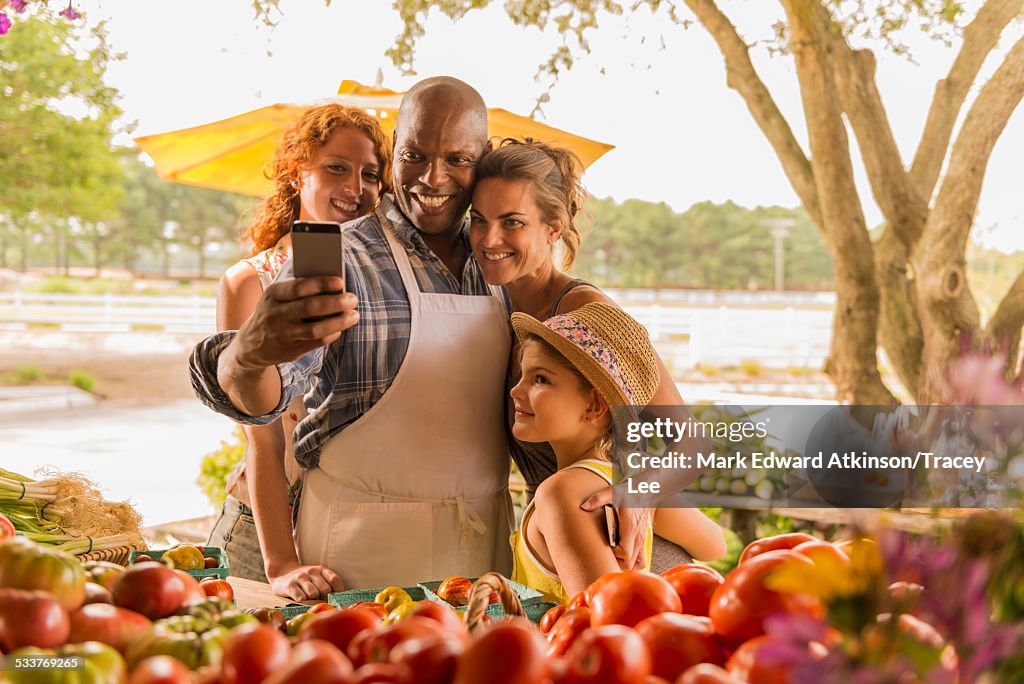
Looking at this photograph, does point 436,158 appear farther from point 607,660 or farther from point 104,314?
point 104,314

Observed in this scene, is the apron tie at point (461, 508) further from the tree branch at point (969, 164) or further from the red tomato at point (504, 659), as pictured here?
the tree branch at point (969, 164)

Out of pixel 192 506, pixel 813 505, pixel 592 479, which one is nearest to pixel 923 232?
pixel 813 505

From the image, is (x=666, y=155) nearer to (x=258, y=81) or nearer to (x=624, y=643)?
(x=258, y=81)

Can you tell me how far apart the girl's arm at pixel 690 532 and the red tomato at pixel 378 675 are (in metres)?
1.39

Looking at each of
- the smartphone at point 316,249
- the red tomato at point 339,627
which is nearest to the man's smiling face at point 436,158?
the smartphone at point 316,249

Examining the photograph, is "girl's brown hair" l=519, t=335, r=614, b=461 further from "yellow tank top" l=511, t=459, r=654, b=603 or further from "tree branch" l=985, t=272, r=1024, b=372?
"tree branch" l=985, t=272, r=1024, b=372

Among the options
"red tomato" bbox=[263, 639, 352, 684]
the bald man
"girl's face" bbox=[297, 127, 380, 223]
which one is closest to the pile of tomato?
"red tomato" bbox=[263, 639, 352, 684]

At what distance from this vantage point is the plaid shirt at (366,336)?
148cm

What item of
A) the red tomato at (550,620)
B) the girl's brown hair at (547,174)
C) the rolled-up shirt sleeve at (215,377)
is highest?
the girl's brown hair at (547,174)

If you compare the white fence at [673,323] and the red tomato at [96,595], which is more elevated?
the red tomato at [96,595]

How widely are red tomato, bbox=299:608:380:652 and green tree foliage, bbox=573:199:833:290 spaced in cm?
1909

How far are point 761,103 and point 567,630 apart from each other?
397cm

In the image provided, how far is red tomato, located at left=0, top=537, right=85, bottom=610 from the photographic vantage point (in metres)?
0.64

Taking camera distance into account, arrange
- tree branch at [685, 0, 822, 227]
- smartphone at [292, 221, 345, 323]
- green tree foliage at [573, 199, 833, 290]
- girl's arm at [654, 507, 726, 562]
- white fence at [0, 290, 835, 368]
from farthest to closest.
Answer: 1. green tree foliage at [573, 199, 833, 290]
2. white fence at [0, 290, 835, 368]
3. tree branch at [685, 0, 822, 227]
4. girl's arm at [654, 507, 726, 562]
5. smartphone at [292, 221, 345, 323]
